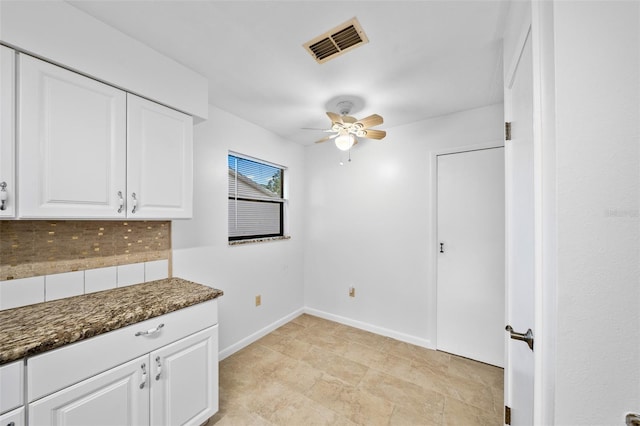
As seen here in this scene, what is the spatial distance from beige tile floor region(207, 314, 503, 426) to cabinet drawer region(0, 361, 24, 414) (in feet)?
3.54

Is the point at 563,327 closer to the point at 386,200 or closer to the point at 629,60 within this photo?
the point at 629,60

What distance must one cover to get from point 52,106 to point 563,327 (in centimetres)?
226

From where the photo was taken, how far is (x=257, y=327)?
109 inches

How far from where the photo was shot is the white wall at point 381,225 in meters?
2.57

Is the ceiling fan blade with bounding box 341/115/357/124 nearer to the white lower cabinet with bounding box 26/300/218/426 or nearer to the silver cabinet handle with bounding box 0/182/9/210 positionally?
the white lower cabinet with bounding box 26/300/218/426

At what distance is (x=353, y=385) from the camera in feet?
6.56

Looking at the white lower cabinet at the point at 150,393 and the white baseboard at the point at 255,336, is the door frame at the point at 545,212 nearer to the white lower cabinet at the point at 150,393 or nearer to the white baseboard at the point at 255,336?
the white lower cabinet at the point at 150,393

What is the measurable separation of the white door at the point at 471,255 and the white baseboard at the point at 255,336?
180 centimetres

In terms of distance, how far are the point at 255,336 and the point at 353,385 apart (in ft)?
4.06

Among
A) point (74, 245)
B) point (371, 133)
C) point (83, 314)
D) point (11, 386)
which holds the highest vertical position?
point (371, 133)

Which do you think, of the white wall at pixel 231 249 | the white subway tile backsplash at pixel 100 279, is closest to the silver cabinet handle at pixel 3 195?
the white subway tile backsplash at pixel 100 279

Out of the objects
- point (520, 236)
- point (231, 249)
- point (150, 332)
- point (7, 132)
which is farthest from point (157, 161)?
point (520, 236)

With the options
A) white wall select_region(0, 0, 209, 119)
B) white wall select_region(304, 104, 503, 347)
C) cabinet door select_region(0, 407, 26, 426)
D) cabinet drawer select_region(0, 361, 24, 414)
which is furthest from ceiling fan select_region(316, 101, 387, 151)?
cabinet door select_region(0, 407, 26, 426)

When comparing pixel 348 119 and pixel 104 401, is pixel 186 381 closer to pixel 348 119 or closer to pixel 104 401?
pixel 104 401
